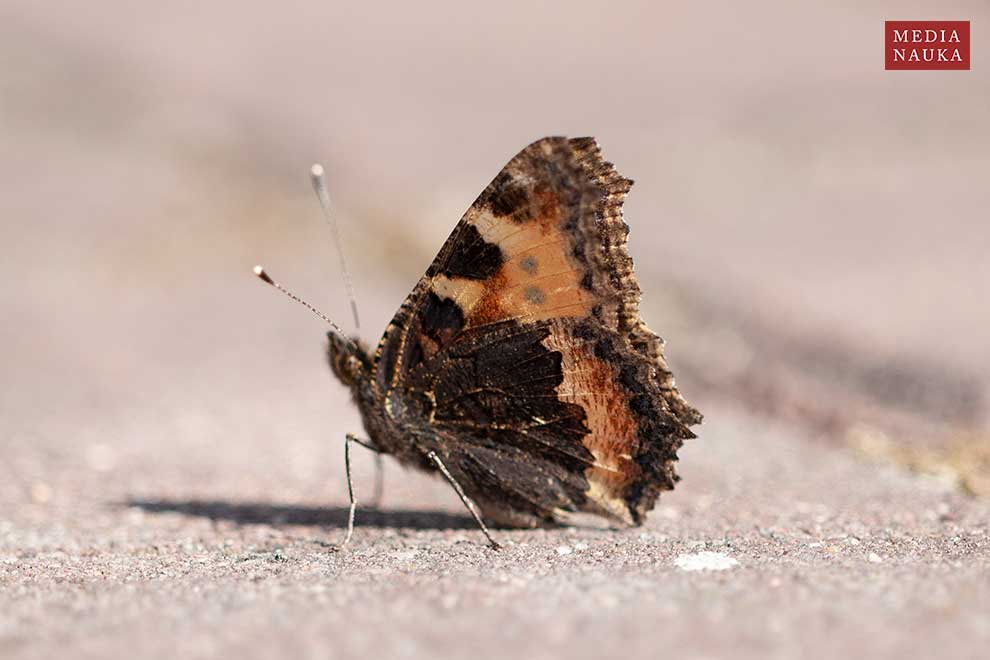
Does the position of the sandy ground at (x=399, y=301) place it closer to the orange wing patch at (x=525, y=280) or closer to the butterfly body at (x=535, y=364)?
the butterfly body at (x=535, y=364)

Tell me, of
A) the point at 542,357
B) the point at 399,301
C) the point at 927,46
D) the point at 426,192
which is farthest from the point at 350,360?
the point at 927,46

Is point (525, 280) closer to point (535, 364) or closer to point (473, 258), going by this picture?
point (473, 258)

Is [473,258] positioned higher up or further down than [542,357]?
higher up

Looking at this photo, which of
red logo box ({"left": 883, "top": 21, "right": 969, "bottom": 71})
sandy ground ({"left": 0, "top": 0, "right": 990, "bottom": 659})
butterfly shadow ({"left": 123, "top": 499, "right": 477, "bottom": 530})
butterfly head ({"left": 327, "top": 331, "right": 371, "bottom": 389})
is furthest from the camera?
red logo box ({"left": 883, "top": 21, "right": 969, "bottom": 71})

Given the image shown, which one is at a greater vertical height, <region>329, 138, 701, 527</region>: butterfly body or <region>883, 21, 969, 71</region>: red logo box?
<region>883, 21, 969, 71</region>: red logo box

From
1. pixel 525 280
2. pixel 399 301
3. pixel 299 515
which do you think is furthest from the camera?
pixel 399 301

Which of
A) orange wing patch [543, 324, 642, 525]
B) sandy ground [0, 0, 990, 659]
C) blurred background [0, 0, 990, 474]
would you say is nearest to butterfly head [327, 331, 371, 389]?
sandy ground [0, 0, 990, 659]

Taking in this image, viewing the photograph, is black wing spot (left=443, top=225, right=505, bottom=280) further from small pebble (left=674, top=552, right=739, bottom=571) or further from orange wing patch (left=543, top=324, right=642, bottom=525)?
small pebble (left=674, top=552, right=739, bottom=571)
